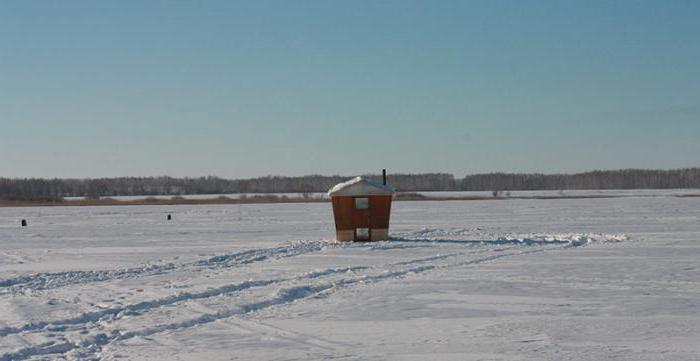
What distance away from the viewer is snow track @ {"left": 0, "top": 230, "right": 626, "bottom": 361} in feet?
30.3

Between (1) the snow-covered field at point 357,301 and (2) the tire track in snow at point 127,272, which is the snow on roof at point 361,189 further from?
(2) the tire track in snow at point 127,272

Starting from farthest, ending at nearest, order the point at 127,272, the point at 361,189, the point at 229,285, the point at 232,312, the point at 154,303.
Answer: the point at 361,189, the point at 127,272, the point at 229,285, the point at 154,303, the point at 232,312

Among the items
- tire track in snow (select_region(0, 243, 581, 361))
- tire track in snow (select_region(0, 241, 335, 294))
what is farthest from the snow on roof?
tire track in snow (select_region(0, 243, 581, 361))

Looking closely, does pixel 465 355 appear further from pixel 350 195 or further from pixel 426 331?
pixel 350 195

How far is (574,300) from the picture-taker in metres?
11.6

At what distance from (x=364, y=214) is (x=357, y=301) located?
1242cm

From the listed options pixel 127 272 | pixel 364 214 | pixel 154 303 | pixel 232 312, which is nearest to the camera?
pixel 232 312

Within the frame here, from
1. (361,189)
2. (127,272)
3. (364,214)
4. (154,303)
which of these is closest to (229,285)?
(154,303)

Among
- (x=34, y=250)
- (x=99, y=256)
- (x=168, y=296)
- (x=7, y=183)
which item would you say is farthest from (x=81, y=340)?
(x=7, y=183)

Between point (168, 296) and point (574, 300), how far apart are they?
582 centimetres

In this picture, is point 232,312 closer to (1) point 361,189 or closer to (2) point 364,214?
(2) point 364,214

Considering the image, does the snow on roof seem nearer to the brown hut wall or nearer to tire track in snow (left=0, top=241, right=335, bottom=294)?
the brown hut wall

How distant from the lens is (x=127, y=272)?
16.1 metres

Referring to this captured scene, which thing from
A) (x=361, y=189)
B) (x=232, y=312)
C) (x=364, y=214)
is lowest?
(x=232, y=312)
